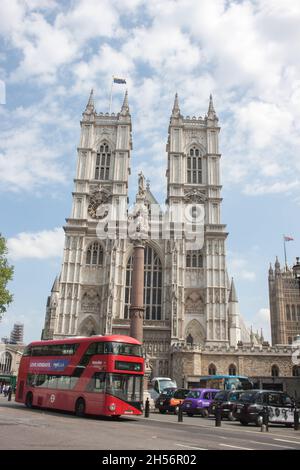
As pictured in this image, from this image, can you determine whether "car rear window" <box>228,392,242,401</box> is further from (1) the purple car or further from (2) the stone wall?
(2) the stone wall

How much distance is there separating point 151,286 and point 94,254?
26.1ft

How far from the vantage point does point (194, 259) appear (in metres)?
51.9

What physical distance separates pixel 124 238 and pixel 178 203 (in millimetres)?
7994

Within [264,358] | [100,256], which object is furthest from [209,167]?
[264,358]

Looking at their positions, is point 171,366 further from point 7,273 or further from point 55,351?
point 55,351

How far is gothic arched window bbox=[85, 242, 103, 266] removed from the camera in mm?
51969

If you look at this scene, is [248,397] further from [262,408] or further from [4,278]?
[4,278]

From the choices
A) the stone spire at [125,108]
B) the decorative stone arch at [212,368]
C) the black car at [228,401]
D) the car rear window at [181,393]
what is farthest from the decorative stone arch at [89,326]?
the stone spire at [125,108]

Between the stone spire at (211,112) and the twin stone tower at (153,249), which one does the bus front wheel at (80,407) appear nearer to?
the twin stone tower at (153,249)

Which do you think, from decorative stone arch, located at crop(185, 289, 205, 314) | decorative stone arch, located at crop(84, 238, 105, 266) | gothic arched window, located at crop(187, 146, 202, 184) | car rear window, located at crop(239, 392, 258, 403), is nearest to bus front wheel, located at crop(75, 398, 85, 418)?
car rear window, located at crop(239, 392, 258, 403)

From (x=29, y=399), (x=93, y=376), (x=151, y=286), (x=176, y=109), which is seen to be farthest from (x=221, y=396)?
(x=176, y=109)

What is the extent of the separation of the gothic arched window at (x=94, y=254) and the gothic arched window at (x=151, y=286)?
3.57m

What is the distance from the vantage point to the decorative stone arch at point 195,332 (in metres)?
48.6
